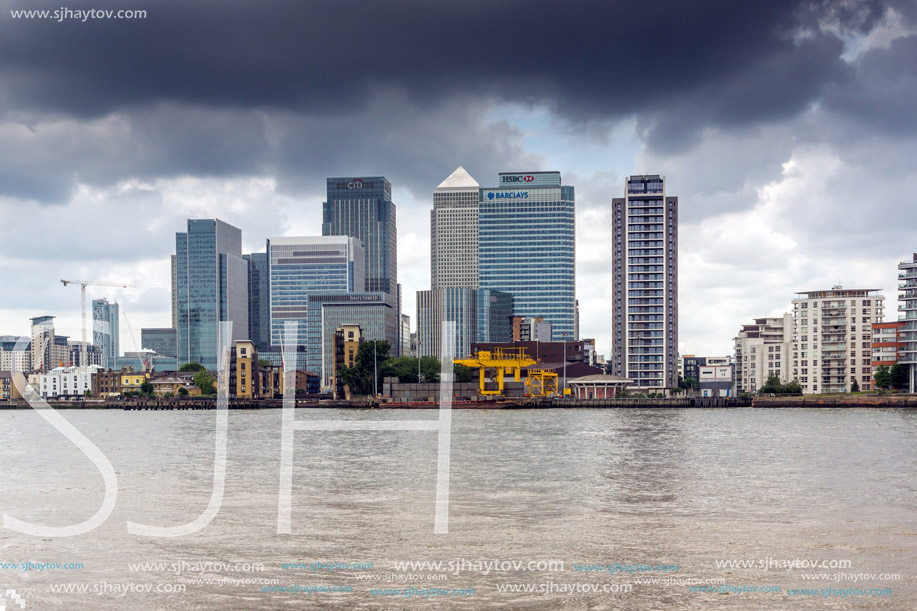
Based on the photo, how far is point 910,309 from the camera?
125312 millimetres

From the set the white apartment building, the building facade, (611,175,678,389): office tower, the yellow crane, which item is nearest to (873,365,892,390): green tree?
the building facade

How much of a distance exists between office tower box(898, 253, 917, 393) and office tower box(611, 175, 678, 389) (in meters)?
59.6

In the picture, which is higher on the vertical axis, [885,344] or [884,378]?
[885,344]

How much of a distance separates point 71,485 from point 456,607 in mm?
21966

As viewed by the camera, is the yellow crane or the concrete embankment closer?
the concrete embankment

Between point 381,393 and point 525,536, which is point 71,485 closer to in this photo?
point 525,536


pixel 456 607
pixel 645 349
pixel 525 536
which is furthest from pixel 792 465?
pixel 645 349

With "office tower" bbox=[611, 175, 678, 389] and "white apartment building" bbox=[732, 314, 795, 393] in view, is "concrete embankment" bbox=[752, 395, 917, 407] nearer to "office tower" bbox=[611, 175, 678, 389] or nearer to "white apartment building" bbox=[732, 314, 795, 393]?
"white apartment building" bbox=[732, 314, 795, 393]

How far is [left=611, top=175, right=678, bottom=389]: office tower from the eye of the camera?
183 metres

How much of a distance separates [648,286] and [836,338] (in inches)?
1520

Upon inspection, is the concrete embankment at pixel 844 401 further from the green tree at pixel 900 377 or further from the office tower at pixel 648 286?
the office tower at pixel 648 286

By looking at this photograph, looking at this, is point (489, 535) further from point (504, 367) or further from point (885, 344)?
point (885, 344)

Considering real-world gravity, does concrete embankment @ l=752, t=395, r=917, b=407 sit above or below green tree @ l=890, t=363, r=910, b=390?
below

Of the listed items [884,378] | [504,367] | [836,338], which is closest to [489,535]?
[504,367]
